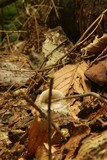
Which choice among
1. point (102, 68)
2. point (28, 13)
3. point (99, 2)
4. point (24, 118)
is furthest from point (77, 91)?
point (28, 13)

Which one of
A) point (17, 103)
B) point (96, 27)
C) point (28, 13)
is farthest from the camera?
point (28, 13)

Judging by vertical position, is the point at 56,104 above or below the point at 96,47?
below

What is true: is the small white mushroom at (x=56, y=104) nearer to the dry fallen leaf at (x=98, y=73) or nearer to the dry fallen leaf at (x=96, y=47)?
the dry fallen leaf at (x=98, y=73)

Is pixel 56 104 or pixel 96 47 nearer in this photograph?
pixel 56 104

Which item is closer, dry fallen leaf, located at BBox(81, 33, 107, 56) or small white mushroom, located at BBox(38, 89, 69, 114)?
small white mushroom, located at BBox(38, 89, 69, 114)

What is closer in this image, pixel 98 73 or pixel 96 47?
pixel 98 73

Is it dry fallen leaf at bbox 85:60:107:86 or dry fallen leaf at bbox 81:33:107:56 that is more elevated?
dry fallen leaf at bbox 81:33:107:56

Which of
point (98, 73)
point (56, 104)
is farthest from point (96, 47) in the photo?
point (56, 104)

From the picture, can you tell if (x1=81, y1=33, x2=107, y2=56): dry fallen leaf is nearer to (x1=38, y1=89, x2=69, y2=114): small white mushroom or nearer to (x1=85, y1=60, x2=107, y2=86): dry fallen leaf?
(x1=85, y1=60, x2=107, y2=86): dry fallen leaf

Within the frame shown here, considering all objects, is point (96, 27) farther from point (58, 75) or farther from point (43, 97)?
point (43, 97)

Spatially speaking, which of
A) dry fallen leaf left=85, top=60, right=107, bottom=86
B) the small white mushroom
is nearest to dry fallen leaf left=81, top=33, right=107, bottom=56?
dry fallen leaf left=85, top=60, right=107, bottom=86

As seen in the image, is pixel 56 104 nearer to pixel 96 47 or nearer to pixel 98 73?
pixel 98 73
